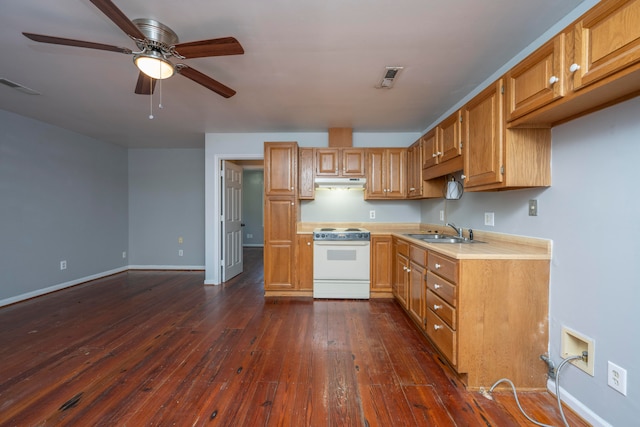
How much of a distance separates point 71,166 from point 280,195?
3366mm

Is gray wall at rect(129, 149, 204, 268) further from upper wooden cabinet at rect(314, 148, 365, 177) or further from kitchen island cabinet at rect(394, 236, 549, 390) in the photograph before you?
kitchen island cabinet at rect(394, 236, 549, 390)

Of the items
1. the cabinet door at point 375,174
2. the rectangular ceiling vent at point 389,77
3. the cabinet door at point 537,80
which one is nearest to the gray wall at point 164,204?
the cabinet door at point 375,174

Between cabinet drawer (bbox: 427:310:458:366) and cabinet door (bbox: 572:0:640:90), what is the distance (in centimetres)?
161

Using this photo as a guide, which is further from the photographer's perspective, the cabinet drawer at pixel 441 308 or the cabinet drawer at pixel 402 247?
the cabinet drawer at pixel 402 247

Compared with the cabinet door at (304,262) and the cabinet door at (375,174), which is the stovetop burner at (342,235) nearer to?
the cabinet door at (304,262)

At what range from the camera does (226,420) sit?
1.46 metres

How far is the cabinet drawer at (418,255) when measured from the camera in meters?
2.35

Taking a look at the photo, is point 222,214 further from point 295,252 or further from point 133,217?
point 133,217

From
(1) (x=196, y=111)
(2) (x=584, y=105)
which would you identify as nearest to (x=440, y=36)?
(2) (x=584, y=105)

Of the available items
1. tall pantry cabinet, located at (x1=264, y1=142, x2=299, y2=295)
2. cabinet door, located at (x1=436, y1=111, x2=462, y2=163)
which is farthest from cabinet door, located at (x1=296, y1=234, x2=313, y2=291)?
cabinet door, located at (x1=436, y1=111, x2=462, y2=163)

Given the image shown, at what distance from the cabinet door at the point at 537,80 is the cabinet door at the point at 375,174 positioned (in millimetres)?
2024

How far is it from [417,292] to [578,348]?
1.13 meters

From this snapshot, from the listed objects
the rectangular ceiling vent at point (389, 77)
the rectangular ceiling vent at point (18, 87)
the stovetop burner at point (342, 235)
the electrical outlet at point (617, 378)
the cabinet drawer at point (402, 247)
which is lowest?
the electrical outlet at point (617, 378)

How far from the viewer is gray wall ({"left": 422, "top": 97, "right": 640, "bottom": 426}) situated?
1.27m
